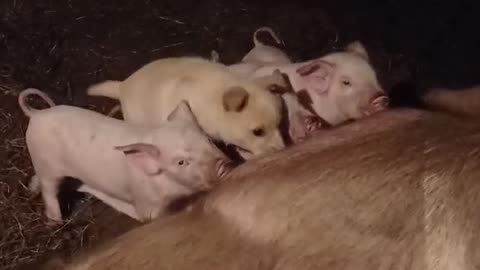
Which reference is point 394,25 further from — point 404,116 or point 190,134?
point 404,116

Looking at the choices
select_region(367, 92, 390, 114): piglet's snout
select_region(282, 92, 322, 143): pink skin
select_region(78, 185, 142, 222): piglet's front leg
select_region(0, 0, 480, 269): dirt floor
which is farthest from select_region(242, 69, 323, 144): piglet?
select_region(0, 0, 480, 269): dirt floor

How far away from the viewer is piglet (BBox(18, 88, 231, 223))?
5.04 ft

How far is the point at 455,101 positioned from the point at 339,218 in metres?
0.35

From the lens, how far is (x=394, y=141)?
1.15 m

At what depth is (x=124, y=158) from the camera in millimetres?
1680

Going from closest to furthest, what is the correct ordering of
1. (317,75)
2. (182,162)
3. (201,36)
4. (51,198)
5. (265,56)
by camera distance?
(182,162) < (317,75) < (51,198) < (265,56) < (201,36)

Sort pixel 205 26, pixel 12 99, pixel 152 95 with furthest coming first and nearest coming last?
1. pixel 205 26
2. pixel 12 99
3. pixel 152 95

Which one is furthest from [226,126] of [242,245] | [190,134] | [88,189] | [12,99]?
[12,99]

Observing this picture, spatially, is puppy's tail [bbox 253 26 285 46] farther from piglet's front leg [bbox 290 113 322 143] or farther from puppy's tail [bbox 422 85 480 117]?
puppy's tail [bbox 422 85 480 117]

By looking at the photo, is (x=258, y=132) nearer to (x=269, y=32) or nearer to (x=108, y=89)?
(x=108, y=89)

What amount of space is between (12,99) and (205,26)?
1.77ft

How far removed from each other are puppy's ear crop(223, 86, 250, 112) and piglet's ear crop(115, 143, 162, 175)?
15 centimetres

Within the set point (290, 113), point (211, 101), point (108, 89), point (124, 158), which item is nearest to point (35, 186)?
point (108, 89)

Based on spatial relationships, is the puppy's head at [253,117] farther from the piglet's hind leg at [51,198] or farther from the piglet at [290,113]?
the piglet's hind leg at [51,198]
